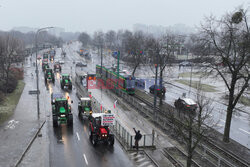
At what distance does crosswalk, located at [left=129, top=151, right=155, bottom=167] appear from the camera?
17.9 metres

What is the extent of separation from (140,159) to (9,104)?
21.3 metres

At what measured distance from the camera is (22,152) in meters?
18.9

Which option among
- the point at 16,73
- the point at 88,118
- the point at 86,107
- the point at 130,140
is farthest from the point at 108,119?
the point at 16,73

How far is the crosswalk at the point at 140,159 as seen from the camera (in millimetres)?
17945

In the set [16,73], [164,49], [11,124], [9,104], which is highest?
[164,49]

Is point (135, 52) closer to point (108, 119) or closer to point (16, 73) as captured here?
point (16, 73)

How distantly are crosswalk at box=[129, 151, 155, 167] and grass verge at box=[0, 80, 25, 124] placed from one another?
596 inches

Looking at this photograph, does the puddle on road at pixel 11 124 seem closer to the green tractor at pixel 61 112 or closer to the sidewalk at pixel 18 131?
the sidewalk at pixel 18 131

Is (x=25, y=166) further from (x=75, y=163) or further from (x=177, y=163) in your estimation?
(x=177, y=163)

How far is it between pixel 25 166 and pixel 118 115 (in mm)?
14115

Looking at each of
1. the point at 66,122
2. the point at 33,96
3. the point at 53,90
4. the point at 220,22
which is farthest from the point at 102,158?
the point at 53,90

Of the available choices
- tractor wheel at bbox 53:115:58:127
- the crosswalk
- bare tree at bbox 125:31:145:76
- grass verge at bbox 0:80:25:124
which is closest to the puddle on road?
grass verge at bbox 0:80:25:124

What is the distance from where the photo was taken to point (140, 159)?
61.5 ft

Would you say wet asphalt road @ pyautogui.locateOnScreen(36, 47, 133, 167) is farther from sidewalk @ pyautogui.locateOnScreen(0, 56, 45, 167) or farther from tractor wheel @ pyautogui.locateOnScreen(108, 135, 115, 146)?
sidewalk @ pyautogui.locateOnScreen(0, 56, 45, 167)
